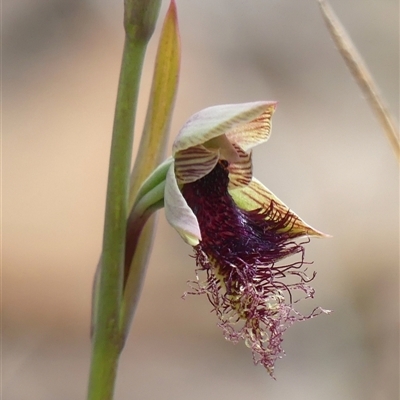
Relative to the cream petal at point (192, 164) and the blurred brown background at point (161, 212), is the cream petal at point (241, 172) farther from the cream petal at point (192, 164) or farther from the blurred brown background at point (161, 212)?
the blurred brown background at point (161, 212)

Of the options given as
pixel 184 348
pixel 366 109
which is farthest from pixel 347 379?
pixel 366 109

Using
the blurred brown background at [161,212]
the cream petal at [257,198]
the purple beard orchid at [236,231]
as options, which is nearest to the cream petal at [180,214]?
the purple beard orchid at [236,231]

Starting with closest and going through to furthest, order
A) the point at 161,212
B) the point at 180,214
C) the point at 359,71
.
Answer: the point at 180,214
the point at 359,71
the point at 161,212

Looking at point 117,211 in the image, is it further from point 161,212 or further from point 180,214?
point 161,212

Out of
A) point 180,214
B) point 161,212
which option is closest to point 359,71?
point 180,214

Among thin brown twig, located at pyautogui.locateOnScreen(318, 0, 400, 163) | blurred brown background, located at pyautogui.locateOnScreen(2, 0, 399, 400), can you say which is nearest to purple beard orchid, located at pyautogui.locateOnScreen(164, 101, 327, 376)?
thin brown twig, located at pyautogui.locateOnScreen(318, 0, 400, 163)

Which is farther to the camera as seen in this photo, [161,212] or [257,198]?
[161,212]

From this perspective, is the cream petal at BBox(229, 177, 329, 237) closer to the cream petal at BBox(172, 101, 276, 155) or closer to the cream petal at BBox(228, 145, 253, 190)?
the cream petal at BBox(228, 145, 253, 190)
